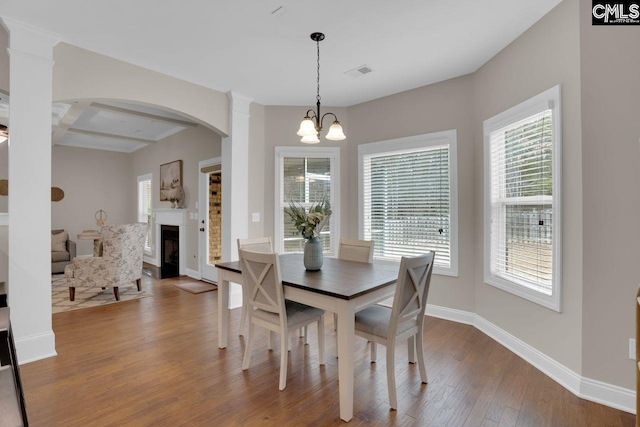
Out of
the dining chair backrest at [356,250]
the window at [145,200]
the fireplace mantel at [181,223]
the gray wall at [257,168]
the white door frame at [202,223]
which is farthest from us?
the window at [145,200]

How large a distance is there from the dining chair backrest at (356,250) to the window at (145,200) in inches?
230

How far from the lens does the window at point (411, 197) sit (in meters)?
3.75

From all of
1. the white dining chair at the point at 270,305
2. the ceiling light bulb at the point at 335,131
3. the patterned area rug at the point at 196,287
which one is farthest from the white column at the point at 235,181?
the ceiling light bulb at the point at 335,131

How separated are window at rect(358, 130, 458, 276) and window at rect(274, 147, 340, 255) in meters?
0.39

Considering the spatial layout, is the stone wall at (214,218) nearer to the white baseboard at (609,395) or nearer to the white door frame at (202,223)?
the white door frame at (202,223)

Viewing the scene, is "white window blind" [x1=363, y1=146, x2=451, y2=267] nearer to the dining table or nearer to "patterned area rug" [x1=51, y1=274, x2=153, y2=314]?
the dining table

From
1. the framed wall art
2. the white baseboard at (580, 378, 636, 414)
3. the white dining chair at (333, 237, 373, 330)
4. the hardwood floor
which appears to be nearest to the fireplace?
the framed wall art

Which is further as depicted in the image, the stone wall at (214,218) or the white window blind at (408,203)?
the stone wall at (214,218)

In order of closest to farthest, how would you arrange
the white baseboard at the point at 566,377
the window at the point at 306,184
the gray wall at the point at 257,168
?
the white baseboard at the point at 566,377 → the gray wall at the point at 257,168 → the window at the point at 306,184

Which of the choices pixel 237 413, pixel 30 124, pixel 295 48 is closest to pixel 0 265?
pixel 30 124

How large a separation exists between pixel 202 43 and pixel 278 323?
2558 millimetres

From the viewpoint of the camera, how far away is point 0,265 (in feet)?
8.48

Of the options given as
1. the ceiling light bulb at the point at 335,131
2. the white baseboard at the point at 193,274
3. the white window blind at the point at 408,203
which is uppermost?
the ceiling light bulb at the point at 335,131

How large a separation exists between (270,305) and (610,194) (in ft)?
7.85
